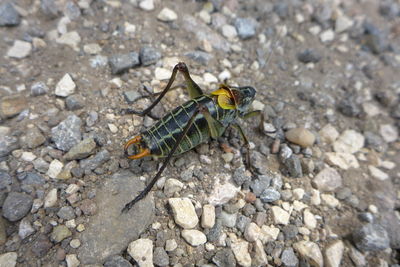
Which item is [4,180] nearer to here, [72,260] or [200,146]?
[72,260]

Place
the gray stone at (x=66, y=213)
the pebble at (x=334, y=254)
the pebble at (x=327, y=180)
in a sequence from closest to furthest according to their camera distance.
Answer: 1. the gray stone at (x=66, y=213)
2. the pebble at (x=334, y=254)
3. the pebble at (x=327, y=180)

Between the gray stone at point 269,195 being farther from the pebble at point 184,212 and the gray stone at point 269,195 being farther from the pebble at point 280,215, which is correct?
the pebble at point 184,212

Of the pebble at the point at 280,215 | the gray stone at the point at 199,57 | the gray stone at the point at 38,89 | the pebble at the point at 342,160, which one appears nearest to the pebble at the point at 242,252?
the pebble at the point at 280,215

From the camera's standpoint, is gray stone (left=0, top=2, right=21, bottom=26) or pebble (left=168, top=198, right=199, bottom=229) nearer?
pebble (left=168, top=198, right=199, bottom=229)

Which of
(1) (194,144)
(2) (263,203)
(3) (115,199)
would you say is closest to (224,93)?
(1) (194,144)

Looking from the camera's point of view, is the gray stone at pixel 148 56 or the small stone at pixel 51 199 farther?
the gray stone at pixel 148 56

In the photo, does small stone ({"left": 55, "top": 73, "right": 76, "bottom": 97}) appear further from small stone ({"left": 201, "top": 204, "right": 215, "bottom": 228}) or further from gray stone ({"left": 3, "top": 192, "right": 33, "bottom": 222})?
small stone ({"left": 201, "top": 204, "right": 215, "bottom": 228})

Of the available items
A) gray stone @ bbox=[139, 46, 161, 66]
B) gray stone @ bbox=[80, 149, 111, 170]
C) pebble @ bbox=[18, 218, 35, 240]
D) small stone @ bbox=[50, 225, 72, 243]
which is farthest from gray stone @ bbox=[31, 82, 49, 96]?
small stone @ bbox=[50, 225, 72, 243]
